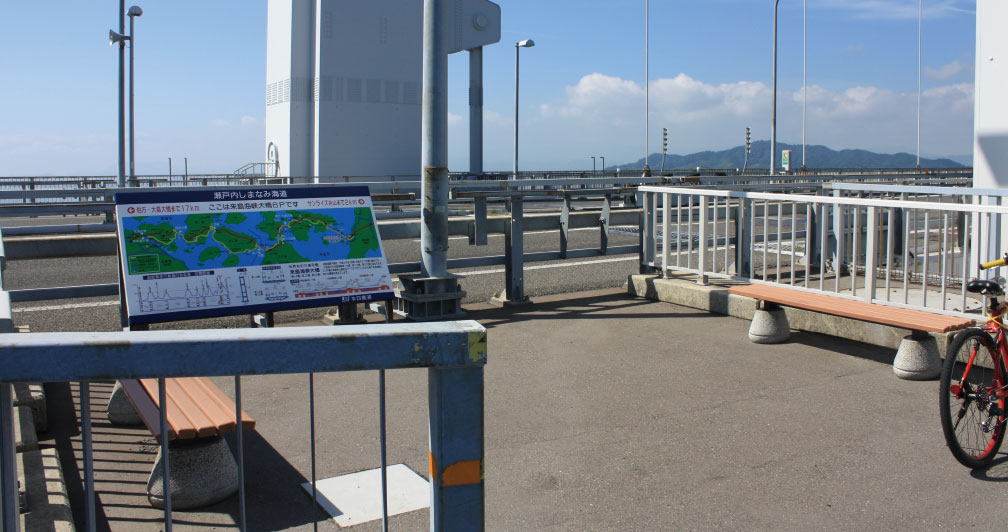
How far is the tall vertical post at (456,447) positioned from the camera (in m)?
2.18

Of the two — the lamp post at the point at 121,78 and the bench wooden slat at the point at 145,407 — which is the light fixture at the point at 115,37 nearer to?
the lamp post at the point at 121,78

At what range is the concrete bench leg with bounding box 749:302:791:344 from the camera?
777 cm

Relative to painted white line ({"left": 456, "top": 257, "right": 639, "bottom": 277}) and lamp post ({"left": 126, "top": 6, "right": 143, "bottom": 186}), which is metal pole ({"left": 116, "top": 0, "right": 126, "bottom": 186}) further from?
painted white line ({"left": 456, "top": 257, "right": 639, "bottom": 277})

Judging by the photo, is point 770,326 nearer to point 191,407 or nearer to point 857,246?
point 857,246

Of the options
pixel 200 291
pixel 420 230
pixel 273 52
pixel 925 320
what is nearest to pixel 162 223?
pixel 200 291

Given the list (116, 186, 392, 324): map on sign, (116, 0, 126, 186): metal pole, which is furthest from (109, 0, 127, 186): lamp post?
(116, 186, 392, 324): map on sign

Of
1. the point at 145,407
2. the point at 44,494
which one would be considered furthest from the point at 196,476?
the point at 44,494

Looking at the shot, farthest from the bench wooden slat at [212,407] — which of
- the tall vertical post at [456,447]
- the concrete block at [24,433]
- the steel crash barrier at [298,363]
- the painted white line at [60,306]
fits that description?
the painted white line at [60,306]

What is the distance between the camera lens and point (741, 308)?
887 centimetres

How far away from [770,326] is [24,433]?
19.7 feet

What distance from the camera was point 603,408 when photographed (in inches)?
233

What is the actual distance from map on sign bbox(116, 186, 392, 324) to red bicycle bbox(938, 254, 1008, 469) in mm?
3786

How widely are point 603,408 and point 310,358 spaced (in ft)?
13.4

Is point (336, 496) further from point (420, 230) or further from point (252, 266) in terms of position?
point (420, 230)
